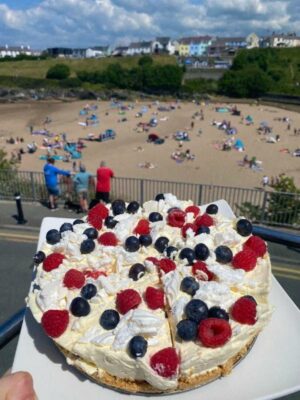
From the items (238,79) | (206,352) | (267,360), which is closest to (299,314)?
(267,360)

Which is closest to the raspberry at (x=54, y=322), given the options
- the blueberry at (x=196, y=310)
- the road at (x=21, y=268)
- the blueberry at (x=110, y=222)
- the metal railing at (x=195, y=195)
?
the blueberry at (x=196, y=310)

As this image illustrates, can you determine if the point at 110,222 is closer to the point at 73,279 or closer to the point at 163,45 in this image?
the point at 73,279

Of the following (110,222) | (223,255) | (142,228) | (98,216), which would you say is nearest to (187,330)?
(223,255)

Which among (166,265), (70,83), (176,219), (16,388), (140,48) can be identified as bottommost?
(70,83)

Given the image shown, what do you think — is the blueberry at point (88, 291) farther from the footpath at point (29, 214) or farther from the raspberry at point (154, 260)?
the footpath at point (29, 214)

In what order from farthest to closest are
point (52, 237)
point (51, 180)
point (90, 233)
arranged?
point (51, 180)
point (90, 233)
point (52, 237)

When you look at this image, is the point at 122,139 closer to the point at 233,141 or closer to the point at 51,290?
the point at 233,141

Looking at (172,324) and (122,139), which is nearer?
(172,324)

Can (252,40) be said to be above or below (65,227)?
above
